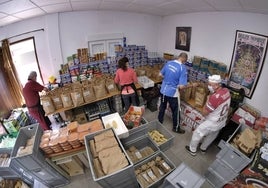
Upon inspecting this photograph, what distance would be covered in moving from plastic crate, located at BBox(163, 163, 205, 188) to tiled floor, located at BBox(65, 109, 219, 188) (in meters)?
0.70

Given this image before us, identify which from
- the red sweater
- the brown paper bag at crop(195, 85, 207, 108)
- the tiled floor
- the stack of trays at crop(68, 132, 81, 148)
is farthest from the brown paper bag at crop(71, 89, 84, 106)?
the brown paper bag at crop(195, 85, 207, 108)

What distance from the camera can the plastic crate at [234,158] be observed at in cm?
175

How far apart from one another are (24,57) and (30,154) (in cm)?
298

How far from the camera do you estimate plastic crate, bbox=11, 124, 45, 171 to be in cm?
178

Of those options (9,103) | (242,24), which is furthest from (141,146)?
(9,103)

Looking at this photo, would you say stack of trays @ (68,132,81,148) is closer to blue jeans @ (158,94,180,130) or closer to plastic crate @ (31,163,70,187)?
plastic crate @ (31,163,70,187)

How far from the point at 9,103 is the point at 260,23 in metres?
5.05

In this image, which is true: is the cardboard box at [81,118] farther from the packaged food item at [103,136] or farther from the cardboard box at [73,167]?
the packaged food item at [103,136]

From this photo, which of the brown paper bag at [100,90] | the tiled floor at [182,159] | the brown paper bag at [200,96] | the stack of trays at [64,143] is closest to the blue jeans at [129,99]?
the brown paper bag at [100,90]

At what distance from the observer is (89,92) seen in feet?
10.8

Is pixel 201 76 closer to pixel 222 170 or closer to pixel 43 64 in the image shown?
pixel 222 170

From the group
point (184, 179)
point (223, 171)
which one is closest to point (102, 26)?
point (184, 179)

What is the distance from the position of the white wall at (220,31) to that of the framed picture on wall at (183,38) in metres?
0.09

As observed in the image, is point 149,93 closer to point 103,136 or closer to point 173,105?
point 173,105
